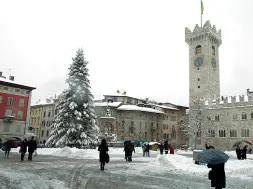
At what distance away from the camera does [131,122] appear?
6588cm

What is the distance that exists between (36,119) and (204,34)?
53.6m

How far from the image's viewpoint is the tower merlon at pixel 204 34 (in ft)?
213

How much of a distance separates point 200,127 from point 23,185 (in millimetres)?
47074

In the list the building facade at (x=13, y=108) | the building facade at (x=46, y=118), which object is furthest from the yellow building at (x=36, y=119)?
the building facade at (x=13, y=108)

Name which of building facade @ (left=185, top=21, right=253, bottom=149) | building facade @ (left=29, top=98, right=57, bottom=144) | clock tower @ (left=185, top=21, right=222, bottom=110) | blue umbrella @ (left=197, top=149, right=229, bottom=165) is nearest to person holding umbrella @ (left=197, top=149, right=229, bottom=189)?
blue umbrella @ (left=197, top=149, right=229, bottom=165)

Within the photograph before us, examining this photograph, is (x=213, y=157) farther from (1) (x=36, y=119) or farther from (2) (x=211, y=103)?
(1) (x=36, y=119)

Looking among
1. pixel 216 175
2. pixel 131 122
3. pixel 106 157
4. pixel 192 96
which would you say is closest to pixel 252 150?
pixel 192 96

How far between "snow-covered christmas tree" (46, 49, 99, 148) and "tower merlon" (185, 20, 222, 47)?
134ft

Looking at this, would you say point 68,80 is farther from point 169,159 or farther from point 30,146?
point 169,159

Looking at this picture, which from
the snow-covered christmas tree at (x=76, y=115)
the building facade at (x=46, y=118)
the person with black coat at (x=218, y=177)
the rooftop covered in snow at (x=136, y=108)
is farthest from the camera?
the building facade at (x=46, y=118)

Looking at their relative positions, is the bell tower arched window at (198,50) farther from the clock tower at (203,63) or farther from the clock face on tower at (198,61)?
the clock face on tower at (198,61)

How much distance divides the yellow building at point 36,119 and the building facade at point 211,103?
4389cm

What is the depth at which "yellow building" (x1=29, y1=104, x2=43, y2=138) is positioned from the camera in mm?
74688

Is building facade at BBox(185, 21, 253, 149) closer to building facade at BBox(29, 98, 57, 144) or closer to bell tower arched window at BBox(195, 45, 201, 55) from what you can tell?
bell tower arched window at BBox(195, 45, 201, 55)
